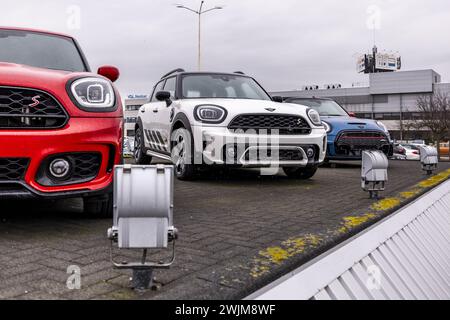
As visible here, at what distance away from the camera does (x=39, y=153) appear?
3107mm

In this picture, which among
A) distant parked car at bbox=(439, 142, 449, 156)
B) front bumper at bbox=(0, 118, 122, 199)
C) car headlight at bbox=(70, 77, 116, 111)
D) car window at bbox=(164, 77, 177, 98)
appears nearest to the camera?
front bumper at bbox=(0, 118, 122, 199)

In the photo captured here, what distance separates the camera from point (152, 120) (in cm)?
766

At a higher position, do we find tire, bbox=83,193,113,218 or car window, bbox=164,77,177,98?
car window, bbox=164,77,177,98

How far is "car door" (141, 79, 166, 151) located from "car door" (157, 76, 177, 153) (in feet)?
0.37

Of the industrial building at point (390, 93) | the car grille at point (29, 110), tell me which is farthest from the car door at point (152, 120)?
the industrial building at point (390, 93)

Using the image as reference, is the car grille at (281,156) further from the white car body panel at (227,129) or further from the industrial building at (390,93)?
the industrial building at (390,93)

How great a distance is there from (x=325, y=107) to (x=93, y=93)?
7.18 metres

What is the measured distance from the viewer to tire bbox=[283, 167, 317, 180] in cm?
667

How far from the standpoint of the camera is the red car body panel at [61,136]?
3.08 metres

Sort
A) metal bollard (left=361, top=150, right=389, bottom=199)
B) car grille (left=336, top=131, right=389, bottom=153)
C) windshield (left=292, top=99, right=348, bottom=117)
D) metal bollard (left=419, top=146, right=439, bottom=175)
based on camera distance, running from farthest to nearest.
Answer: windshield (left=292, top=99, right=348, bottom=117)
car grille (left=336, top=131, right=389, bottom=153)
metal bollard (left=419, top=146, right=439, bottom=175)
metal bollard (left=361, top=150, right=389, bottom=199)

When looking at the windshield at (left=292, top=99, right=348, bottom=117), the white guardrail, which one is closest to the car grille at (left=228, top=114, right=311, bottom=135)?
the white guardrail

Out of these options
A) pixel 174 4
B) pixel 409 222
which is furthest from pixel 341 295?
Result: pixel 174 4

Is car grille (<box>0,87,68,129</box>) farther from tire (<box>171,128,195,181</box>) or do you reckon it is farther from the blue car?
the blue car
